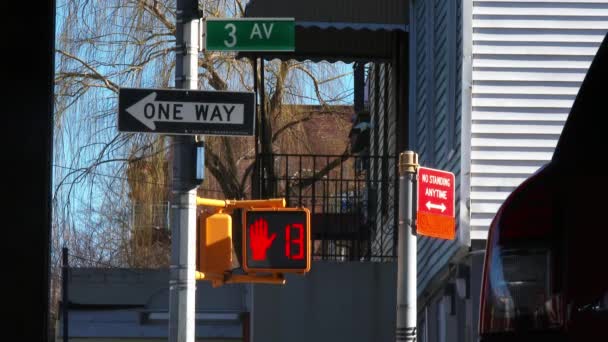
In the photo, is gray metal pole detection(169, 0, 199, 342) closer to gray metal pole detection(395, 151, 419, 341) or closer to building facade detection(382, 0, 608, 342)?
gray metal pole detection(395, 151, 419, 341)

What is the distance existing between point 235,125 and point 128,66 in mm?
12630

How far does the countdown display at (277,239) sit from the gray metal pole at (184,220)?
0.69m

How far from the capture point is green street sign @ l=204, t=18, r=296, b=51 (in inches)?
329

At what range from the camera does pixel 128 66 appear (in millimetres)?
20328

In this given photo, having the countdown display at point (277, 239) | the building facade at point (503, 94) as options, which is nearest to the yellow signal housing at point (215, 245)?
the countdown display at point (277, 239)

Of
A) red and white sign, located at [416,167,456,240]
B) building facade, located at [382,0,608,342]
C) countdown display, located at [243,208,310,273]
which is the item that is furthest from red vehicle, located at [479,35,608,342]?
building facade, located at [382,0,608,342]

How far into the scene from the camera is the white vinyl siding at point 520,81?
11156 millimetres

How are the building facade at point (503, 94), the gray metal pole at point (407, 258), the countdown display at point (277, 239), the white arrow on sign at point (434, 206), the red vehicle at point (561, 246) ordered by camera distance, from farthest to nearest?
the building facade at point (503, 94), the countdown display at point (277, 239), the white arrow on sign at point (434, 206), the gray metal pole at point (407, 258), the red vehicle at point (561, 246)

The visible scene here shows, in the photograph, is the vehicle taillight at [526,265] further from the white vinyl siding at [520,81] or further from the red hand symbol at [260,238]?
the white vinyl siding at [520,81]

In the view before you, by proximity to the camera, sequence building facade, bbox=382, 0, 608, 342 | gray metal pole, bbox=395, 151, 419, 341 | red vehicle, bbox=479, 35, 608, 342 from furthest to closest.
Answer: building facade, bbox=382, 0, 608, 342, gray metal pole, bbox=395, 151, 419, 341, red vehicle, bbox=479, 35, 608, 342

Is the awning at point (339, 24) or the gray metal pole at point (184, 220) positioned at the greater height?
the awning at point (339, 24)

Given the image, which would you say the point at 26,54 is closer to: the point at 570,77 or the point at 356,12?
the point at 570,77

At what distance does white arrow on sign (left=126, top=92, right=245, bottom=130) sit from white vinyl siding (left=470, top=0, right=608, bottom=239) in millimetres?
3714

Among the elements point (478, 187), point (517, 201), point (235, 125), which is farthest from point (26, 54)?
point (478, 187)
